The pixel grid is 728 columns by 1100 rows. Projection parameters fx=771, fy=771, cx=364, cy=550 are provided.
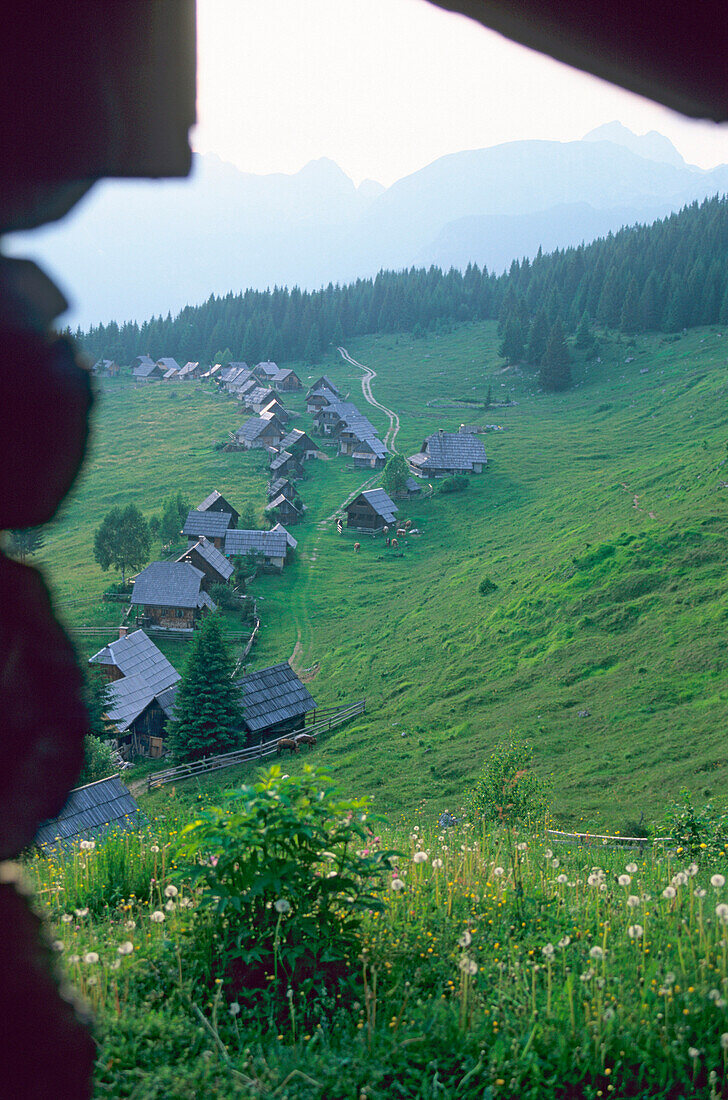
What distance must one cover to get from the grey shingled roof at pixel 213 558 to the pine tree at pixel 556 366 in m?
55.2

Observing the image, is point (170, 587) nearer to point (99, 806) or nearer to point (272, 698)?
point (272, 698)

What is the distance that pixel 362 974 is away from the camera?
13.1 feet

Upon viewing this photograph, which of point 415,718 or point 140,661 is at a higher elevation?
point 415,718

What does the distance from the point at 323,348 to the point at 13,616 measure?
436ft

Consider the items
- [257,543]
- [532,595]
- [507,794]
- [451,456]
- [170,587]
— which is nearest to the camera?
[507,794]

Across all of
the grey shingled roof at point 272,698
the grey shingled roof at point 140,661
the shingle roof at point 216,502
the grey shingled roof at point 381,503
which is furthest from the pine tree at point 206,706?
the shingle roof at point 216,502

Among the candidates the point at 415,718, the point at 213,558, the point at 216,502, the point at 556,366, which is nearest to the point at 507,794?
the point at 415,718

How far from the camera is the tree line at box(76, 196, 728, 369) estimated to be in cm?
10225

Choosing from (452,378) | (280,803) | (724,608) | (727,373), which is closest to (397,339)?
(452,378)

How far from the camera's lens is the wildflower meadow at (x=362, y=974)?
3.14 m

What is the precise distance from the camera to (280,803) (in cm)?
409

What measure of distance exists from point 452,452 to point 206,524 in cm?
2425

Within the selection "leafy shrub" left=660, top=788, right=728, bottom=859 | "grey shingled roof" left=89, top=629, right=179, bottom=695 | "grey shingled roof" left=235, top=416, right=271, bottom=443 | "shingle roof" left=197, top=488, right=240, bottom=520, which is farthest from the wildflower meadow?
"grey shingled roof" left=235, top=416, right=271, bottom=443

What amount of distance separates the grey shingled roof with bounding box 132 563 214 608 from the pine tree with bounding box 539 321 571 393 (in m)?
59.0
